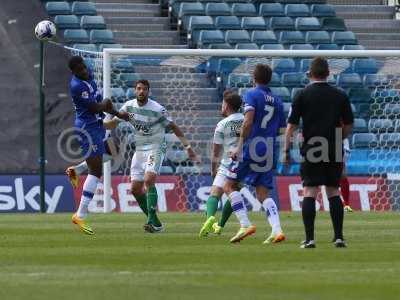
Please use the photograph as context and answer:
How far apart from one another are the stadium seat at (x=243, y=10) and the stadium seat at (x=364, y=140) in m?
6.23

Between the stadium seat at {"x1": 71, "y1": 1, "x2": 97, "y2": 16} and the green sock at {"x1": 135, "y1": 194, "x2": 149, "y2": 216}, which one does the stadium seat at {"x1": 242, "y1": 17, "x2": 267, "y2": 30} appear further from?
the green sock at {"x1": 135, "y1": 194, "x2": 149, "y2": 216}

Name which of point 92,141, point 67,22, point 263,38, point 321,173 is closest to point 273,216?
point 321,173

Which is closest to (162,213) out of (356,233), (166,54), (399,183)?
(166,54)

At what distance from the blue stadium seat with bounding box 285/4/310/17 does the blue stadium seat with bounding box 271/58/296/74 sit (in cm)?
485

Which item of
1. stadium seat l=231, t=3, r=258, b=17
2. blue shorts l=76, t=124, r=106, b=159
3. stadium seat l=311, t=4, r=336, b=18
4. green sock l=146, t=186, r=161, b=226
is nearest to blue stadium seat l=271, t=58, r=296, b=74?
stadium seat l=231, t=3, r=258, b=17

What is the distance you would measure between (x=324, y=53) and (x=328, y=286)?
13.9m

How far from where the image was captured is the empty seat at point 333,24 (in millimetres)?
31562

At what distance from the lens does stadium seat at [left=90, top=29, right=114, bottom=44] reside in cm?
2859

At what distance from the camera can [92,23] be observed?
95.7 feet

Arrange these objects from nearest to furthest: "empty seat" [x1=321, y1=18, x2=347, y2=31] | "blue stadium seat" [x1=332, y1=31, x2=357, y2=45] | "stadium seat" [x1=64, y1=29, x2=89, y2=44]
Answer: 1. "stadium seat" [x1=64, y1=29, x2=89, y2=44]
2. "blue stadium seat" [x1=332, y1=31, x2=357, y2=45]
3. "empty seat" [x1=321, y1=18, x2=347, y2=31]

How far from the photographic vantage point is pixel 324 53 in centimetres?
2431

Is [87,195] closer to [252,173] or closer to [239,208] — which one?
[239,208]

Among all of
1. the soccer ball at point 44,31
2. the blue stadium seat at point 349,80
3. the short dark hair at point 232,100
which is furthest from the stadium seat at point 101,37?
the short dark hair at point 232,100

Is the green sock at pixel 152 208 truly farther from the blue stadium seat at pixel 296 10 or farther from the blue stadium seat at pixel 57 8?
the blue stadium seat at pixel 296 10
